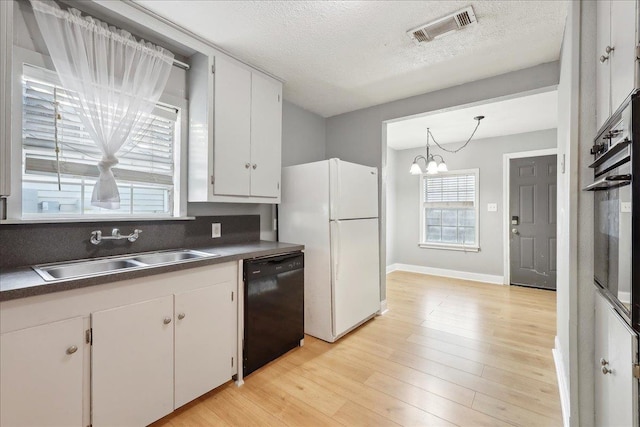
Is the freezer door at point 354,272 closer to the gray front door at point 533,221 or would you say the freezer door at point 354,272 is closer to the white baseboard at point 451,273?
the white baseboard at point 451,273

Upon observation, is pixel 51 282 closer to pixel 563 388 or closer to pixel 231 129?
pixel 231 129

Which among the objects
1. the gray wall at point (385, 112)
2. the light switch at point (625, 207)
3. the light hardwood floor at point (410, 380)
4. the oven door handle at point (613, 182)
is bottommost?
the light hardwood floor at point (410, 380)

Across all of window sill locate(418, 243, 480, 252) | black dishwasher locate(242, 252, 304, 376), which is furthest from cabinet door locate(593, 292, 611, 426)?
window sill locate(418, 243, 480, 252)

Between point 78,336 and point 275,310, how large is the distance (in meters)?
1.25

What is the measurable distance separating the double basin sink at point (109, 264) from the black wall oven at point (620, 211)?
6.48 feet

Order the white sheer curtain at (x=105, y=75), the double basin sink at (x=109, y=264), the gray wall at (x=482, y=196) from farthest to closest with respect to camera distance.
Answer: the gray wall at (x=482, y=196)
the white sheer curtain at (x=105, y=75)
the double basin sink at (x=109, y=264)

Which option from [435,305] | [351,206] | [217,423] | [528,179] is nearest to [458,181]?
[528,179]

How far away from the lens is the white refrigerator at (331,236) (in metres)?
2.62

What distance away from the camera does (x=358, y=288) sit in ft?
9.62

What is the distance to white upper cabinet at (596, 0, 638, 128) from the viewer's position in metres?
0.92

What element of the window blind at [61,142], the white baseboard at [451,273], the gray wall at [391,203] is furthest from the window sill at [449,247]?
the window blind at [61,142]

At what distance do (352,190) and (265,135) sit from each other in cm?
99

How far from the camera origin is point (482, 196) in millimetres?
4914

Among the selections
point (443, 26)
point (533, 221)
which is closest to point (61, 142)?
point (443, 26)
